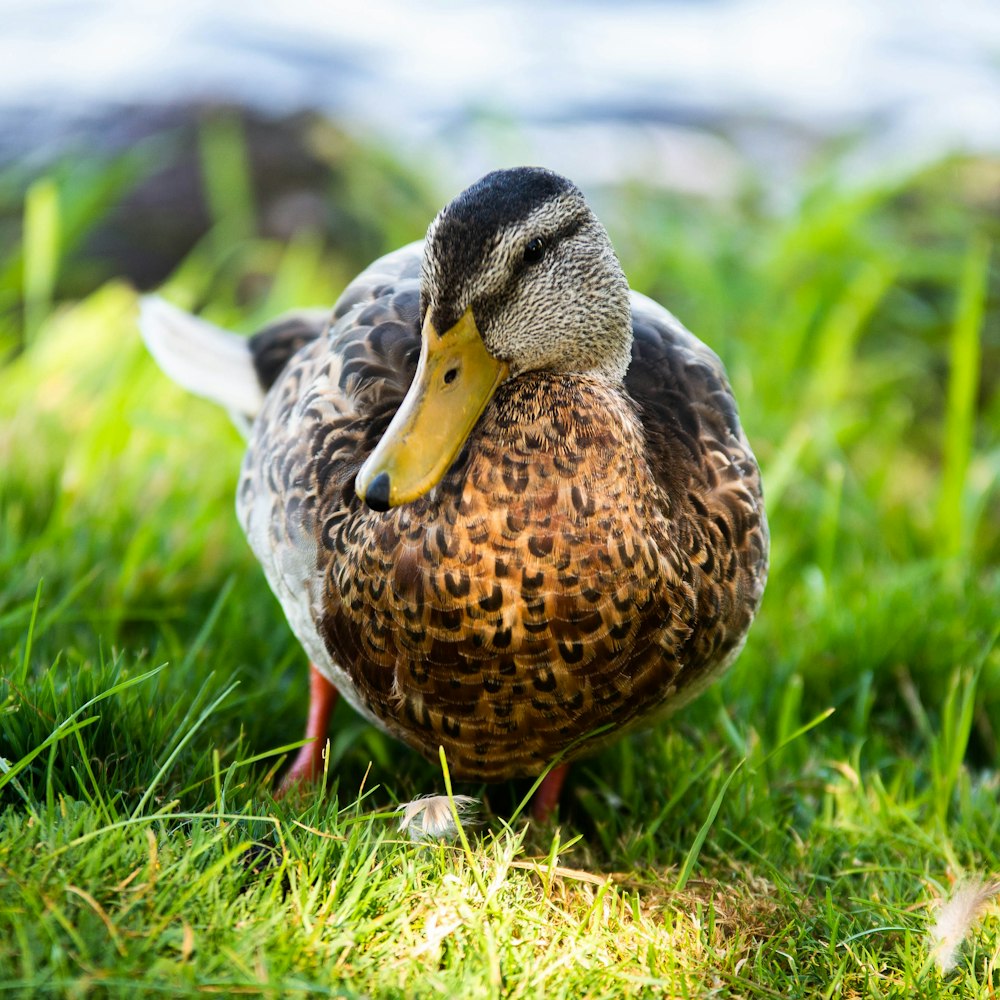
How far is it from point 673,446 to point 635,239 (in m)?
3.04

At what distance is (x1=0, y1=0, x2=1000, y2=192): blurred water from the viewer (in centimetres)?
662

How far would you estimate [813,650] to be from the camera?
10.1 ft

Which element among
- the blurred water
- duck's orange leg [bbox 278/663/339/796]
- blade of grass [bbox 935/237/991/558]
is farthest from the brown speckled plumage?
the blurred water

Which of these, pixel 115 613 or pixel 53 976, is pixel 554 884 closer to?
pixel 53 976

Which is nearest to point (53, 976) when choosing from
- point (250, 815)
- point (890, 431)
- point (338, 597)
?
point (250, 815)

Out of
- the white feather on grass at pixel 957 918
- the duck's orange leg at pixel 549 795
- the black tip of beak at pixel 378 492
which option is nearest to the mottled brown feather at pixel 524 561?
the black tip of beak at pixel 378 492

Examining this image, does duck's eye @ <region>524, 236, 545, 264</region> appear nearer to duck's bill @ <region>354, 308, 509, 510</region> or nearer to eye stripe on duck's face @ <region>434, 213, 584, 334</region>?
eye stripe on duck's face @ <region>434, 213, 584, 334</region>

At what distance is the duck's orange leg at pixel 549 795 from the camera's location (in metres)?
2.50

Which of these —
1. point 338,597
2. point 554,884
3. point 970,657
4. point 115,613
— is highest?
point 338,597

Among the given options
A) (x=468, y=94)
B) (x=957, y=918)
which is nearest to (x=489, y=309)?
(x=957, y=918)

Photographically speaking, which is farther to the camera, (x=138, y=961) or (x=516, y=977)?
(x=516, y=977)

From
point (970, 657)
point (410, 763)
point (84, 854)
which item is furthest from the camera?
point (970, 657)

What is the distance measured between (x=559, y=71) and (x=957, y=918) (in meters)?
7.14

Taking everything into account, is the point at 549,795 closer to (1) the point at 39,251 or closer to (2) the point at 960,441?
(2) the point at 960,441
